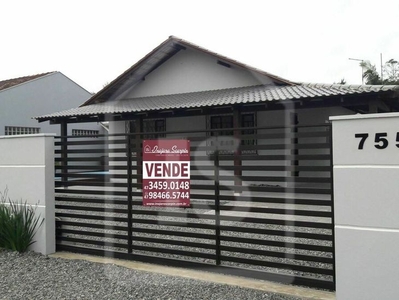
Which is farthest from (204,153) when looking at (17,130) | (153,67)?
(17,130)

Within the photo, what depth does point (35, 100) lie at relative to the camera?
75.6 feet

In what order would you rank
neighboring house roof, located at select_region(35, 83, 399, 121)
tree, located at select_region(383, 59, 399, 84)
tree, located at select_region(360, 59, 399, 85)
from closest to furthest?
neighboring house roof, located at select_region(35, 83, 399, 121)
tree, located at select_region(360, 59, 399, 85)
tree, located at select_region(383, 59, 399, 84)

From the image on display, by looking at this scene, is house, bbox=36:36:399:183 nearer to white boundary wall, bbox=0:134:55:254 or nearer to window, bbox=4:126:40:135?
white boundary wall, bbox=0:134:55:254

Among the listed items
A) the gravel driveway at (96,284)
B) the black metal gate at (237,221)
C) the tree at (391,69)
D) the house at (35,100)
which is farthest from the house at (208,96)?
the tree at (391,69)

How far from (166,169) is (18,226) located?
2725 mm

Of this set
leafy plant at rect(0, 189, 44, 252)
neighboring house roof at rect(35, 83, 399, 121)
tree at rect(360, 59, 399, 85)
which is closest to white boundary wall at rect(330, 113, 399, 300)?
leafy plant at rect(0, 189, 44, 252)

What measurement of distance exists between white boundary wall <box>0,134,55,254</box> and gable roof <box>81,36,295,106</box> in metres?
9.04

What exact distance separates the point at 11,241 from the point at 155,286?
9.93 feet

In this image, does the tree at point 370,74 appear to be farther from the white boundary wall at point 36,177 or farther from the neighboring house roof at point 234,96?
the white boundary wall at point 36,177

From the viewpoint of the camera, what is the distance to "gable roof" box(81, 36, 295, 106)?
13.7 m

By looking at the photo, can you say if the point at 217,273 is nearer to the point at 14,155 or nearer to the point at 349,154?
the point at 349,154

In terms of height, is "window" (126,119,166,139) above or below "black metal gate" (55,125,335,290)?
above

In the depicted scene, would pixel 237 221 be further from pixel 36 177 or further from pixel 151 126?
pixel 151 126

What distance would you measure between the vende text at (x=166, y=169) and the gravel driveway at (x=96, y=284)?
142 centimetres
